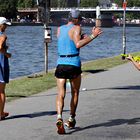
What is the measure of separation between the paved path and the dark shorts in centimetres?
85

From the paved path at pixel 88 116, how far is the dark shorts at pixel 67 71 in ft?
2.78

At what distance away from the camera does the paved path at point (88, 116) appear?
8344 mm

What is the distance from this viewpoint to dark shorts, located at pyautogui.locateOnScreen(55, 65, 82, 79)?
27.5ft

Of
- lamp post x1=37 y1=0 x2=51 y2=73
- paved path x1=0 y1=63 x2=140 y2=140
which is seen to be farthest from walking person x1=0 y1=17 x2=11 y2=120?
lamp post x1=37 y1=0 x2=51 y2=73

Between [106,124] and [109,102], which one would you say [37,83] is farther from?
[106,124]

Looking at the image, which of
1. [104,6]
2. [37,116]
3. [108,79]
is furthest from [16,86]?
[104,6]

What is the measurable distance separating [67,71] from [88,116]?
1.84 metres

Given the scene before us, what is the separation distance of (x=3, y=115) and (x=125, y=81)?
7.18 meters

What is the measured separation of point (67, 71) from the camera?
838 cm

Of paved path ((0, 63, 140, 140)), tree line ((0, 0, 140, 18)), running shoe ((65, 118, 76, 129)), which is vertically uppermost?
running shoe ((65, 118, 76, 129))

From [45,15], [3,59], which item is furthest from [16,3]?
[3,59]

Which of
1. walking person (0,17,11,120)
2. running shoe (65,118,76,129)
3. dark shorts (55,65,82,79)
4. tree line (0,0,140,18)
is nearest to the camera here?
dark shorts (55,65,82,79)

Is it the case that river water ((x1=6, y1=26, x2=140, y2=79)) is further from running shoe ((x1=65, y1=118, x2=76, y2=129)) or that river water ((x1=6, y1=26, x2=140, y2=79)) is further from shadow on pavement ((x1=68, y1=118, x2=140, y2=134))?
running shoe ((x1=65, y1=118, x2=76, y2=129))

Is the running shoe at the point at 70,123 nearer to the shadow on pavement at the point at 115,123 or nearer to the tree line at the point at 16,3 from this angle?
the shadow on pavement at the point at 115,123
